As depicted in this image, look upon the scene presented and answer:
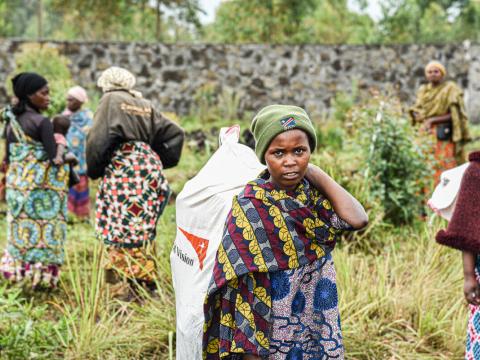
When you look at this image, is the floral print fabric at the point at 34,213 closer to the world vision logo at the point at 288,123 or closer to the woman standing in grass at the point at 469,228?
the world vision logo at the point at 288,123

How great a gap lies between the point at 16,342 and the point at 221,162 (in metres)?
1.57

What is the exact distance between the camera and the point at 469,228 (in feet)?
8.00

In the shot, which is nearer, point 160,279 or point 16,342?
point 16,342

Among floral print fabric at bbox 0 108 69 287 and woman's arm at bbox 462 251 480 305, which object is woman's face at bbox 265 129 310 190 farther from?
floral print fabric at bbox 0 108 69 287

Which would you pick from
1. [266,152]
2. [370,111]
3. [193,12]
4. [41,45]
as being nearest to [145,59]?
[41,45]

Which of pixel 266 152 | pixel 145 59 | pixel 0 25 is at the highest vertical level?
pixel 0 25

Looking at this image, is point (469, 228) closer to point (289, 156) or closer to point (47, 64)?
point (289, 156)

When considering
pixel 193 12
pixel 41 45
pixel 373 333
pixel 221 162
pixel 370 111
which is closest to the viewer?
pixel 221 162

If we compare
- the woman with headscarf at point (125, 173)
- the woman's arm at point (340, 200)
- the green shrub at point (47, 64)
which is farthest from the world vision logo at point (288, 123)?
the green shrub at point (47, 64)

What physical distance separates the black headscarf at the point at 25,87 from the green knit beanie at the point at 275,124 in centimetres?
289

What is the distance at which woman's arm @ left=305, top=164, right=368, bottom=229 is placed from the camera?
2311mm

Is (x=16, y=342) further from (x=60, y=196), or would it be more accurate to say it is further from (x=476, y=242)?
(x=476, y=242)

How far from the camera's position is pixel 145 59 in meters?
12.1

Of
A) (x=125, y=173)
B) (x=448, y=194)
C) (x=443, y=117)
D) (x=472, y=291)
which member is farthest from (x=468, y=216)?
(x=443, y=117)
